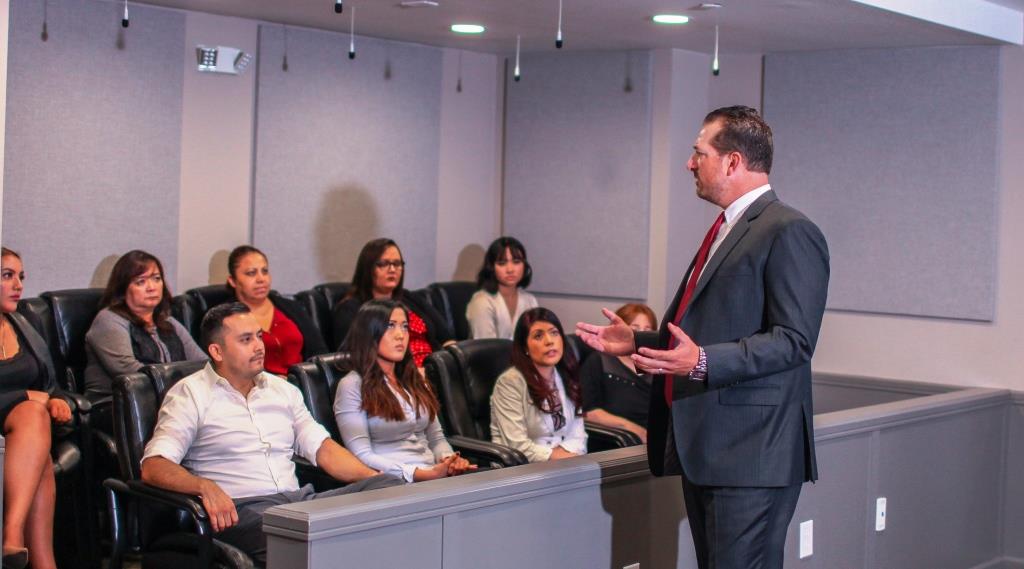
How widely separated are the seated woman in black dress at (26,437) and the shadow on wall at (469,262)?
10.1 feet

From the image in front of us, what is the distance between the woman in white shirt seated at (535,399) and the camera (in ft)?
15.7

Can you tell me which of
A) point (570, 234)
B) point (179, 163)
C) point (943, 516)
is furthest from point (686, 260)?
point (179, 163)

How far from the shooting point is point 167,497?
11.7ft

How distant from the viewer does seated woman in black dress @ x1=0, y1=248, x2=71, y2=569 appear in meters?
4.11

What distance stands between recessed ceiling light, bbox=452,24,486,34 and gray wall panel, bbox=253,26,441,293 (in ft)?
2.37

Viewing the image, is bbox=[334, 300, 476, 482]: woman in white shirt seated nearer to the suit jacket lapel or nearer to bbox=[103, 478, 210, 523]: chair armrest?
bbox=[103, 478, 210, 523]: chair armrest

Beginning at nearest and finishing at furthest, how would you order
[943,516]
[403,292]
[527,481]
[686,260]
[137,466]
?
1. [527,481]
2. [137,466]
3. [943,516]
4. [403,292]
5. [686,260]

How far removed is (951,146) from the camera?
589 cm

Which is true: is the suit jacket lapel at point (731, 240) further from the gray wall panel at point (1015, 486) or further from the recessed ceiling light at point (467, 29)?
the recessed ceiling light at point (467, 29)

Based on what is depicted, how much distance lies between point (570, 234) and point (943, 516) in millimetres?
2648

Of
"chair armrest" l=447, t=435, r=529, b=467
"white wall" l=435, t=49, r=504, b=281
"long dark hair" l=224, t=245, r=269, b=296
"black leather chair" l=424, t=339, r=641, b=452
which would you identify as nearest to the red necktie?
"chair armrest" l=447, t=435, r=529, b=467

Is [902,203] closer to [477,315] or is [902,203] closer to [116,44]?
[477,315]

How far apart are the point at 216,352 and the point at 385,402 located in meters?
0.65

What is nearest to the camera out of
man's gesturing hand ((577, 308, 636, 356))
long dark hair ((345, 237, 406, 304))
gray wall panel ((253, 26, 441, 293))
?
man's gesturing hand ((577, 308, 636, 356))
